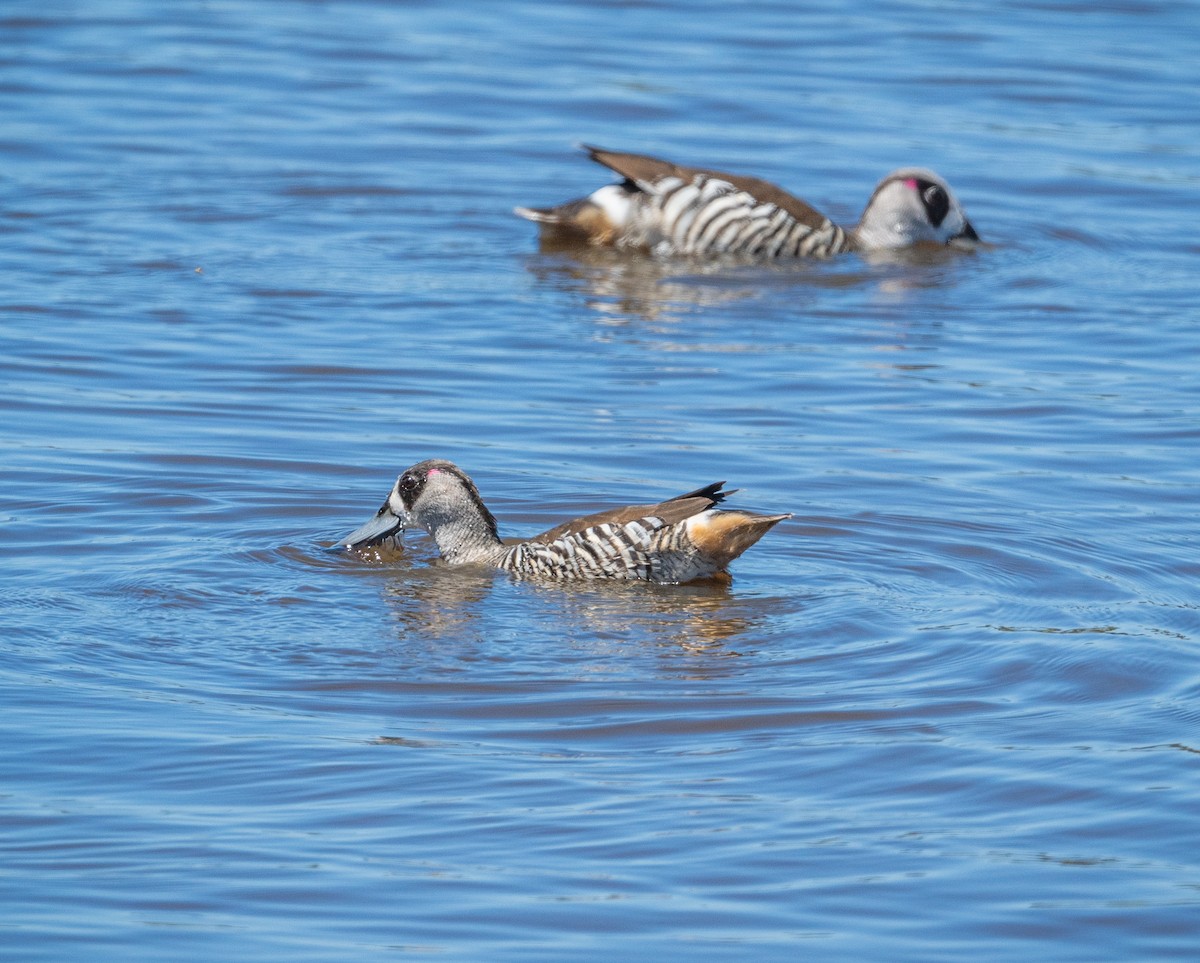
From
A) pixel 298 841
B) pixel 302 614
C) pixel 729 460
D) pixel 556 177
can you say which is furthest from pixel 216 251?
pixel 298 841

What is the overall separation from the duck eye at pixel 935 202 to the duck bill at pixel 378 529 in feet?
22.7

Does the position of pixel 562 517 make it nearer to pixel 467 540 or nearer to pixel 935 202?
pixel 467 540

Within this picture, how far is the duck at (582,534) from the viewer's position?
8.09 m

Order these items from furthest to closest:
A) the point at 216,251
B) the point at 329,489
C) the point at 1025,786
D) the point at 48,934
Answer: the point at 216,251
the point at 329,489
the point at 1025,786
the point at 48,934

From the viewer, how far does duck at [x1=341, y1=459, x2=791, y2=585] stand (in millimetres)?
8094

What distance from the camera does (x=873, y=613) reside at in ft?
25.5

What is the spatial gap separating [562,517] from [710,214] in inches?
221

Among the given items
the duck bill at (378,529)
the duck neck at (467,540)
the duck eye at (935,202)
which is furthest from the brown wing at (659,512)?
the duck eye at (935,202)

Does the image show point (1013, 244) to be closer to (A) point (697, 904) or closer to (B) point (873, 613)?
(B) point (873, 613)

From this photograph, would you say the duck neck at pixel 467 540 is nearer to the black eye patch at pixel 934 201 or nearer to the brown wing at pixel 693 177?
the brown wing at pixel 693 177

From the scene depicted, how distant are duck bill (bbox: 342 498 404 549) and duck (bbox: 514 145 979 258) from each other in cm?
603

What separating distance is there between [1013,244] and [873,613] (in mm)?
7657

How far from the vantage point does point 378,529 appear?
8.57 m

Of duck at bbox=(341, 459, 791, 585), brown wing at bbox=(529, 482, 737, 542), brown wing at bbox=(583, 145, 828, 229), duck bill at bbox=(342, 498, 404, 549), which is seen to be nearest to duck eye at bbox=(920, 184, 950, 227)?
brown wing at bbox=(583, 145, 828, 229)
